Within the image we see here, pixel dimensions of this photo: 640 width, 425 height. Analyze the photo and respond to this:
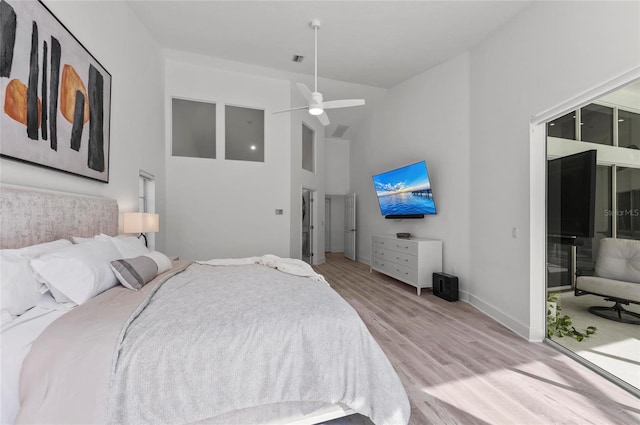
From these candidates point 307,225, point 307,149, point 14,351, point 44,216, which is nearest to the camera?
point 14,351

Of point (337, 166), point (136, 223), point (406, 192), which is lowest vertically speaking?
point (136, 223)

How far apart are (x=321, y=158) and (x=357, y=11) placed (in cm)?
385

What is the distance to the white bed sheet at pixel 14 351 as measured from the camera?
105 centimetres

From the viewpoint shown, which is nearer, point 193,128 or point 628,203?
point 628,203

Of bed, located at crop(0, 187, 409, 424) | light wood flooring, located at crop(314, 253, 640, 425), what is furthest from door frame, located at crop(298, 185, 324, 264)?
bed, located at crop(0, 187, 409, 424)

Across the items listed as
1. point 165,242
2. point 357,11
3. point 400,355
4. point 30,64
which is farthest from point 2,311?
point 357,11

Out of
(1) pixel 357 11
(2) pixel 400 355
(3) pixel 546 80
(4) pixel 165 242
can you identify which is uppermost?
(1) pixel 357 11

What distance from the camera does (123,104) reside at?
3.07m

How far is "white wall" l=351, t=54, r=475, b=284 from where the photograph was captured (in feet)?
12.6

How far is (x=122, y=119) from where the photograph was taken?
305cm

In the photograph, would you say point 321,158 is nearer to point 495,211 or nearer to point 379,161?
point 379,161

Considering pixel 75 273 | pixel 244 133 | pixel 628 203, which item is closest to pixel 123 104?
pixel 244 133

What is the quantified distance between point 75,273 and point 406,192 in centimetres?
436

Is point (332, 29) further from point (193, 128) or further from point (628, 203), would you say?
point (628, 203)
